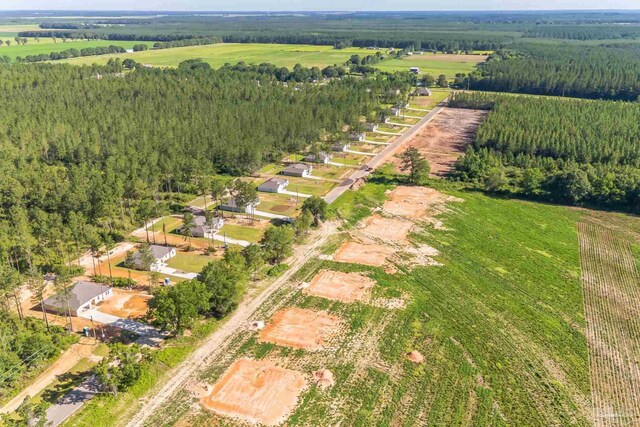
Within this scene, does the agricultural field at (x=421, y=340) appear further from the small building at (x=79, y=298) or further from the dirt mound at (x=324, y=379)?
the small building at (x=79, y=298)

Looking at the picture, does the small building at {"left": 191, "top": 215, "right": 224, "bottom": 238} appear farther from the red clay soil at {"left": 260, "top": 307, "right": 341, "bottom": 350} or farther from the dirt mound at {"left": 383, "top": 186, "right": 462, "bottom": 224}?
the dirt mound at {"left": 383, "top": 186, "right": 462, "bottom": 224}

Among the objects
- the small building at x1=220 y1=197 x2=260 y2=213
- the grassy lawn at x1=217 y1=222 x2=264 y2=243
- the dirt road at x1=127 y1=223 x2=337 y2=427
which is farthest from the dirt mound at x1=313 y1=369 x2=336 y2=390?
the small building at x1=220 y1=197 x2=260 y2=213

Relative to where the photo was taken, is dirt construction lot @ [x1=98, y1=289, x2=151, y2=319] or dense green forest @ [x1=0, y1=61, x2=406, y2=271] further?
dense green forest @ [x1=0, y1=61, x2=406, y2=271]

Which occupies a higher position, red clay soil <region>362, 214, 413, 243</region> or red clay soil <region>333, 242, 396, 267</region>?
red clay soil <region>362, 214, 413, 243</region>

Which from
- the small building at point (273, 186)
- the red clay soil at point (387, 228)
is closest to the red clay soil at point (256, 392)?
the red clay soil at point (387, 228)

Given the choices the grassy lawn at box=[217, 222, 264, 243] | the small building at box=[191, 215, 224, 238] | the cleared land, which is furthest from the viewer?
the small building at box=[191, 215, 224, 238]

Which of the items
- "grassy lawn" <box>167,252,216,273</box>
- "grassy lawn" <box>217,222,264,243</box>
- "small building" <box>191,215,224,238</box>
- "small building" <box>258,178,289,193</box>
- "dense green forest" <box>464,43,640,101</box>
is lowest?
"grassy lawn" <box>167,252,216,273</box>

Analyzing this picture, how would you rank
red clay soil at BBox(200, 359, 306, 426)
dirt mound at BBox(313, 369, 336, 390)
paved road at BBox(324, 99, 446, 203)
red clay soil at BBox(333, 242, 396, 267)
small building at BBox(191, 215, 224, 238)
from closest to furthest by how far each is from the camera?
red clay soil at BBox(200, 359, 306, 426) < dirt mound at BBox(313, 369, 336, 390) < red clay soil at BBox(333, 242, 396, 267) < small building at BBox(191, 215, 224, 238) < paved road at BBox(324, 99, 446, 203)
